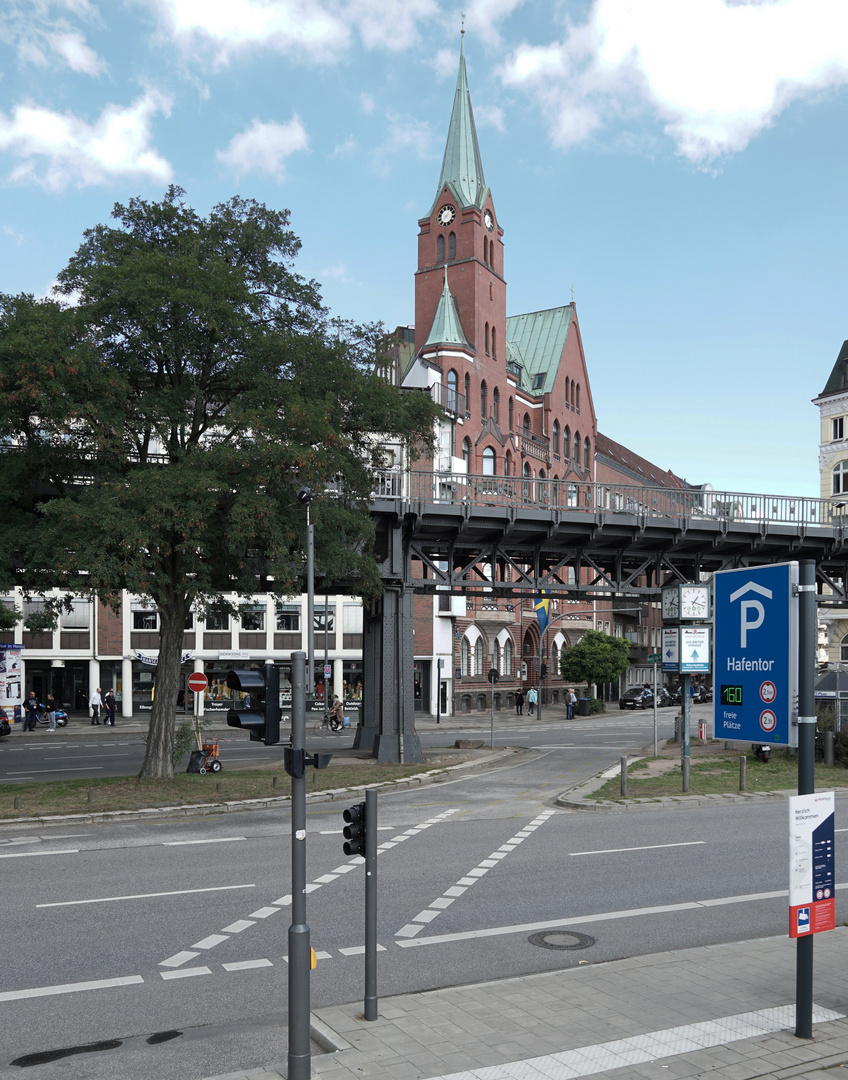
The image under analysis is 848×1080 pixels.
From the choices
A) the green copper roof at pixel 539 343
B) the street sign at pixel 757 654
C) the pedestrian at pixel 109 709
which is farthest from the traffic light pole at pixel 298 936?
the green copper roof at pixel 539 343

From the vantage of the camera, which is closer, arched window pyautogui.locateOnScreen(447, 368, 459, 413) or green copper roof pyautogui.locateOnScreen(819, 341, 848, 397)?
arched window pyautogui.locateOnScreen(447, 368, 459, 413)

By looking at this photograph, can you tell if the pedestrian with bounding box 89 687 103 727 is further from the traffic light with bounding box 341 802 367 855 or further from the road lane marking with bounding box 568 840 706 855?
the traffic light with bounding box 341 802 367 855

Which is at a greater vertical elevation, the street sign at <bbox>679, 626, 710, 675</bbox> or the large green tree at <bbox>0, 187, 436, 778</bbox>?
the large green tree at <bbox>0, 187, 436, 778</bbox>

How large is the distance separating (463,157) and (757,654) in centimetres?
6937

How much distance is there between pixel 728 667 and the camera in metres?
7.36

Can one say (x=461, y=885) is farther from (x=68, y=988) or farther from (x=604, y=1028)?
(x=604, y=1028)

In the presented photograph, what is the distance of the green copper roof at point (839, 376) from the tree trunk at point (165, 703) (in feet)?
214

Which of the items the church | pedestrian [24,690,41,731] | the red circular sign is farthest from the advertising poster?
the red circular sign

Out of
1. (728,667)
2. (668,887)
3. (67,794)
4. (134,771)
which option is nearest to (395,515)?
(134,771)

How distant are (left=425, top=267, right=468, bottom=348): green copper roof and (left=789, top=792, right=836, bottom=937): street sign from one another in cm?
6082

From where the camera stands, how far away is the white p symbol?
705 centimetres

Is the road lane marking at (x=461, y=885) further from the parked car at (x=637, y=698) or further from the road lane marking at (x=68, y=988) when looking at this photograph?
the parked car at (x=637, y=698)

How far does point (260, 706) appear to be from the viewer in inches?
256

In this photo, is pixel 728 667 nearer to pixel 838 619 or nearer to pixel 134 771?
pixel 134 771
